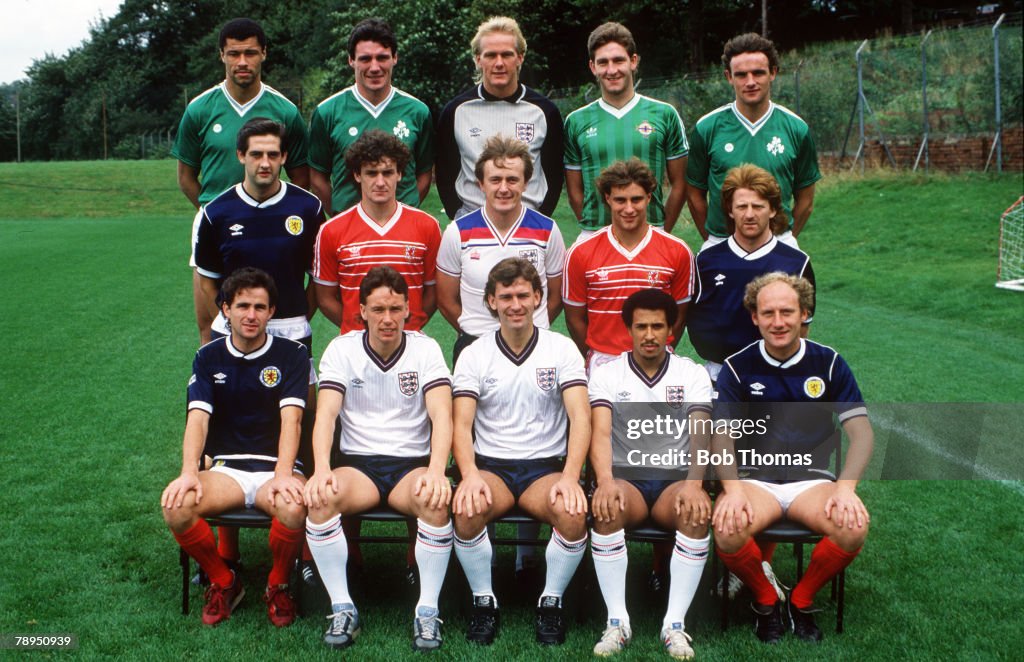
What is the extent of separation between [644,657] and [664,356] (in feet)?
4.00

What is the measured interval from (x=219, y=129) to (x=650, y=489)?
285cm

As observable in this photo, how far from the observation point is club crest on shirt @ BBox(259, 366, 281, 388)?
4180mm

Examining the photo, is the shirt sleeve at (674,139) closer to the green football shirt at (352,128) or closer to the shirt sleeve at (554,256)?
the shirt sleeve at (554,256)

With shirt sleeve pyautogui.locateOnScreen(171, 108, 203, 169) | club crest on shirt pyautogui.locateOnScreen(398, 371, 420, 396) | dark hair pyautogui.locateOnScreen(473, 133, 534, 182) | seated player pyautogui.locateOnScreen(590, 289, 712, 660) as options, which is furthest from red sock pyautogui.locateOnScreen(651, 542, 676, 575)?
shirt sleeve pyautogui.locateOnScreen(171, 108, 203, 169)

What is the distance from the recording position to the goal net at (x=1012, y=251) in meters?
11.6

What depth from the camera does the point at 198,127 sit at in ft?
16.8

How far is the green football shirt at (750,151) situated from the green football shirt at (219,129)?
216cm

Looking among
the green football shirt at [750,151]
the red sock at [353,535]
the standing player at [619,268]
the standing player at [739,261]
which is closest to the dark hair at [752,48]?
the green football shirt at [750,151]

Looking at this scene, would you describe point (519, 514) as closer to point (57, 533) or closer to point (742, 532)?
point (742, 532)

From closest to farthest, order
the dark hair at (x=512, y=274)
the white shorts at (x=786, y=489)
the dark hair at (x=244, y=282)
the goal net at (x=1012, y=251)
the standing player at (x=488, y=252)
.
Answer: the white shorts at (x=786, y=489)
the dark hair at (x=512, y=274)
the dark hair at (x=244, y=282)
the standing player at (x=488, y=252)
the goal net at (x=1012, y=251)

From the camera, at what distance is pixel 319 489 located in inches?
149

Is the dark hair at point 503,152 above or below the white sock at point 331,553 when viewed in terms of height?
above

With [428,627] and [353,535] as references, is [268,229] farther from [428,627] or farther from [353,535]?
[428,627]

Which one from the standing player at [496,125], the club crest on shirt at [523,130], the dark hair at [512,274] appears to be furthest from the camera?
the club crest on shirt at [523,130]
